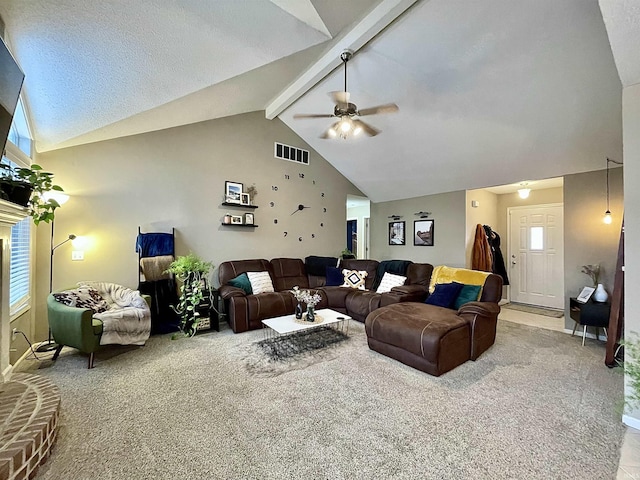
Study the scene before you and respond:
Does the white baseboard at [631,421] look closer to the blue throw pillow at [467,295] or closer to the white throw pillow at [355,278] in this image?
the blue throw pillow at [467,295]

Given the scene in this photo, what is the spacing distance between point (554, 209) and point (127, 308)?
7.44 m

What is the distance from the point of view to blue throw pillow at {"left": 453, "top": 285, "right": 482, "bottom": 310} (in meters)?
3.39

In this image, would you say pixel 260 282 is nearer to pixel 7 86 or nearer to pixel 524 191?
pixel 7 86

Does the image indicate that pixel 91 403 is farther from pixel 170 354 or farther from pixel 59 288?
pixel 59 288

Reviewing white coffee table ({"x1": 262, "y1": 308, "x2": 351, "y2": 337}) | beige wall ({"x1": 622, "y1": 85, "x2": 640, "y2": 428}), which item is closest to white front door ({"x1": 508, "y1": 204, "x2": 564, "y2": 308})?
beige wall ({"x1": 622, "y1": 85, "x2": 640, "y2": 428})

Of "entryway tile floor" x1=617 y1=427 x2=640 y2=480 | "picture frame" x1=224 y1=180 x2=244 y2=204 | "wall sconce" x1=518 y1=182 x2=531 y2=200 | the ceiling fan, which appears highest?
the ceiling fan

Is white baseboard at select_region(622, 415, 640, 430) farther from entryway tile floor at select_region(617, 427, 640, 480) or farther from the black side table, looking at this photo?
the black side table


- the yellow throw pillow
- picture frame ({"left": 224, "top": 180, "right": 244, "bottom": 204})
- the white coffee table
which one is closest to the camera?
the white coffee table

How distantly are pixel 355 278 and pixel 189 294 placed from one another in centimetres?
272

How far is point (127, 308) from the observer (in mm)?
3215

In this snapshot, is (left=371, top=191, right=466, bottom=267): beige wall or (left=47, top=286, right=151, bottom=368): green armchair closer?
(left=47, top=286, right=151, bottom=368): green armchair

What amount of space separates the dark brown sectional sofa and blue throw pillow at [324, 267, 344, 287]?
0.54 feet

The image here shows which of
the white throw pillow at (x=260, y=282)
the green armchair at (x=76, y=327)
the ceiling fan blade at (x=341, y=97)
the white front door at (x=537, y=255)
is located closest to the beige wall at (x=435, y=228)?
the white front door at (x=537, y=255)

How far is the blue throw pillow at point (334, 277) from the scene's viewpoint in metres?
5.13
